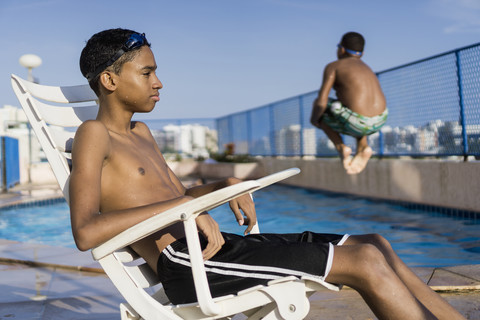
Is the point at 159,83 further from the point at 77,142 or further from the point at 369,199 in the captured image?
the point at 369,199

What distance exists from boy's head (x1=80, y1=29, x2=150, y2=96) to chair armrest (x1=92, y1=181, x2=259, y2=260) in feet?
2.39

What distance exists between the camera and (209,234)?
1785mm

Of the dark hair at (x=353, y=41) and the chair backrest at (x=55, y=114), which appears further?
the dark hair at (x=353, y=41)

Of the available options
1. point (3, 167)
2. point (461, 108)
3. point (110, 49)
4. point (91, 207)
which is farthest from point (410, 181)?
point (3, 167)

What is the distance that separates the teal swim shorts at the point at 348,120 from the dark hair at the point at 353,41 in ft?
2.27

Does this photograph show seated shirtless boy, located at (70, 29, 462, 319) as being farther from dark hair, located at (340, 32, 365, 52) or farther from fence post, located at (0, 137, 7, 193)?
fence post, located at (0, 137, 7, 193)

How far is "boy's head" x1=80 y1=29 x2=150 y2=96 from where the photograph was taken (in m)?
2.09

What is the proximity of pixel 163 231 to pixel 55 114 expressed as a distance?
867 mm

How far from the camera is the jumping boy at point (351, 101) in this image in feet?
21.2

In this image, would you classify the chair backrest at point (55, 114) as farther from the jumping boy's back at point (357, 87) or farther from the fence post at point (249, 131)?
the fence post at point (249, 131)

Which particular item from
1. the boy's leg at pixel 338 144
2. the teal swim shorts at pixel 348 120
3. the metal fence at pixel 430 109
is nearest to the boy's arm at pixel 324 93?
the teal swim shorts at pixel 348 120

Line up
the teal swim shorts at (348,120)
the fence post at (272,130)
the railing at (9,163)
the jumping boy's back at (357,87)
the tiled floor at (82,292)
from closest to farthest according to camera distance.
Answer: the tiled floor at (82,292), the teal swim shorts at (348,120), the jumping boy's back at (357,87), the railing at (9,163), the fence post at (272,130)

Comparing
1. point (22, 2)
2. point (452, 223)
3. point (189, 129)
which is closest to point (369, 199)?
A: point (452, 223)

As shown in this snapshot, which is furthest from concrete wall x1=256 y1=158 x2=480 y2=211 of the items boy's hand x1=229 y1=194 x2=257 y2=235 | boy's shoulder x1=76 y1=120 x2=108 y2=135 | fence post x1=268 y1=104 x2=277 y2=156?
boy's shoulder x1=76 y1=120 x2=108 y2=135
